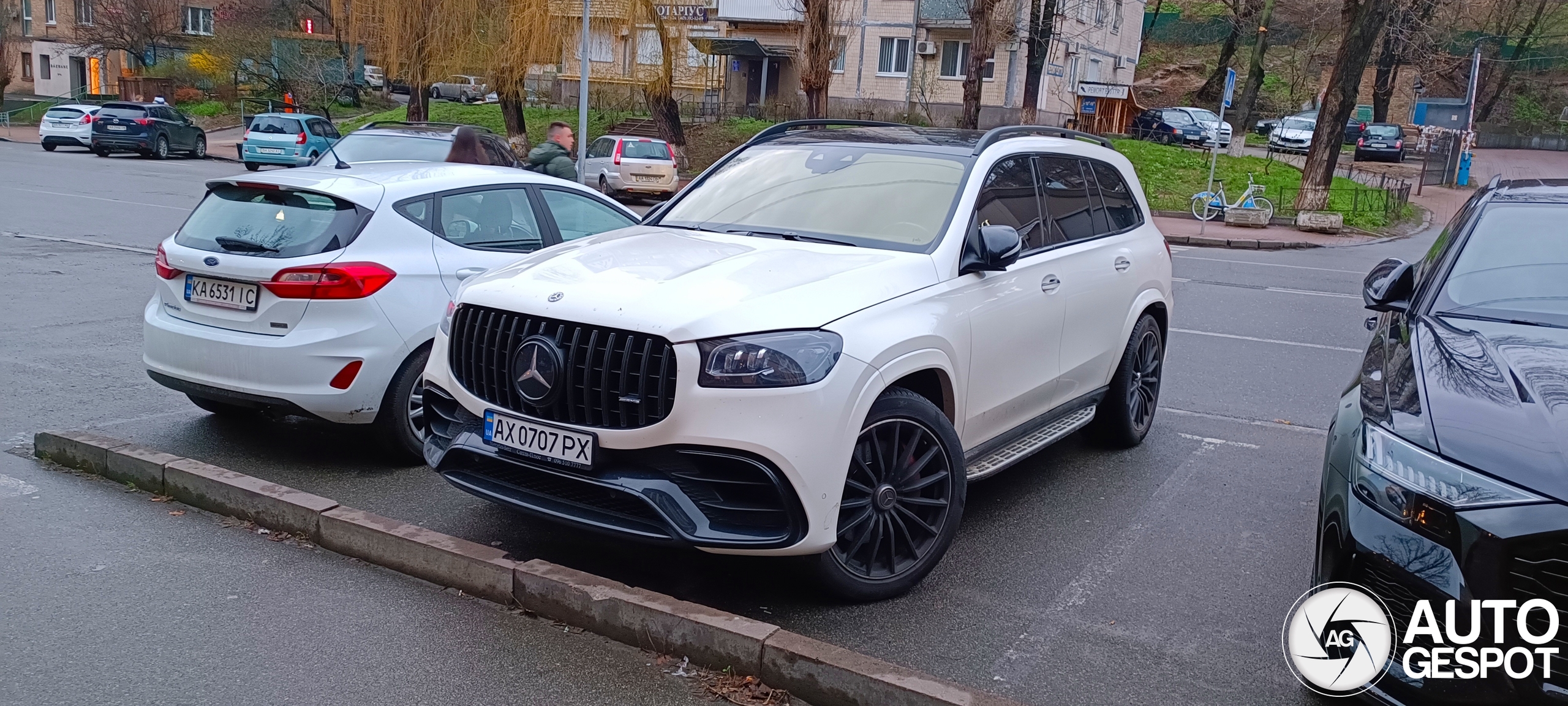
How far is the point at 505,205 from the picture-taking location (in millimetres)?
6727

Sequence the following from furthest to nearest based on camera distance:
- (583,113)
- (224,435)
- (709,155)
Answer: (709,155)
(583,113)
(224,435)

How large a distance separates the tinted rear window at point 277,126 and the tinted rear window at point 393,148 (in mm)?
18128

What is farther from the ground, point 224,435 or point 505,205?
point 505,205

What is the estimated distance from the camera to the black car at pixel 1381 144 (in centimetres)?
4394

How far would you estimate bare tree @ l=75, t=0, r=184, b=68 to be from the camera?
56844 mm

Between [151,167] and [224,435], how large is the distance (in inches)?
1106

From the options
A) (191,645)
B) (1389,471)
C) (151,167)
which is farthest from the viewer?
(151,167)

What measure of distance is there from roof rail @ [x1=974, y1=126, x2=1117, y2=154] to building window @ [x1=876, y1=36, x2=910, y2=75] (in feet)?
130

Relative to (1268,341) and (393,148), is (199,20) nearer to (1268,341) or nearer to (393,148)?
(393,148)

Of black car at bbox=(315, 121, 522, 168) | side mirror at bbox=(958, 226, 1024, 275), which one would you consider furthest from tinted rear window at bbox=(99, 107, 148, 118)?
side mirror at bbox=(958, 226, 1024, 275)

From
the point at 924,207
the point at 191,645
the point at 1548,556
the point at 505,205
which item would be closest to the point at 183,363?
the point at 505,205

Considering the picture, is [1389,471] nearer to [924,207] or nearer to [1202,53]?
[924,207]

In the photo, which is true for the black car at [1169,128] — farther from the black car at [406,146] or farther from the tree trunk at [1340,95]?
the black car at [406,146]

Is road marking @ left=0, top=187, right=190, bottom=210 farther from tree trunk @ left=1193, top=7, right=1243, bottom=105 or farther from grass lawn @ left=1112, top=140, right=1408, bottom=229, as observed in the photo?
tree trunk @ left=1193, top=7, right=1243, bottom=105
